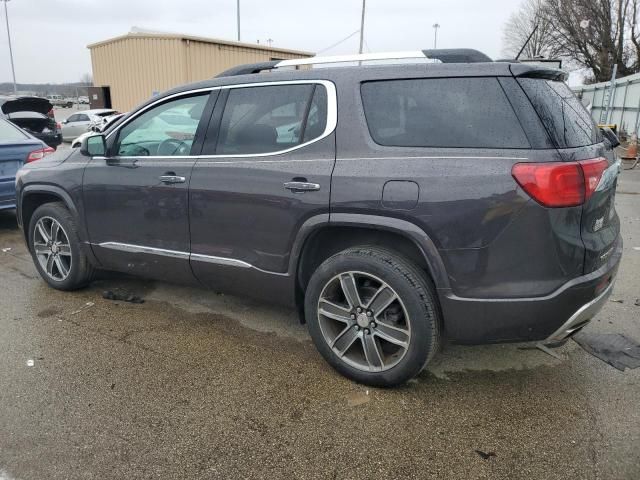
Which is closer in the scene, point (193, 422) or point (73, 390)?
point (193, 422)

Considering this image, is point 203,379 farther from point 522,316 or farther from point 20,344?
point 522,316

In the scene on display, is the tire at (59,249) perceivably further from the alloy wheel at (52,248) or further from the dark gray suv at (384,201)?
the dark gray suv at (384,201)

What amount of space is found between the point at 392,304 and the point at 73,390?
1891mm

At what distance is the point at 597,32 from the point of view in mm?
35469

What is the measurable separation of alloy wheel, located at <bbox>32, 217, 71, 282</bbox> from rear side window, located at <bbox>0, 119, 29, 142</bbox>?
2.59 metres

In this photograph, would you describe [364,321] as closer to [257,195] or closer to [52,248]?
[257,195]

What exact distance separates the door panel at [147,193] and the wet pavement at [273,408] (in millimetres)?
508

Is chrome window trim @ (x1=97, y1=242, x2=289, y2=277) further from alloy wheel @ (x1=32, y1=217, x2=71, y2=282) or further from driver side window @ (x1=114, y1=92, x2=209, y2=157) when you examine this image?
driver side window @ (x1=114, y1=92, x2=209, y2=157)

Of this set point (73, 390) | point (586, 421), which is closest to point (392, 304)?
point (586, 421)

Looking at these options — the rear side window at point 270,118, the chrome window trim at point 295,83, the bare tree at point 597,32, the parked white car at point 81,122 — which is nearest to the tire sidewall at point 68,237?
the chrome window trim at point 295,83

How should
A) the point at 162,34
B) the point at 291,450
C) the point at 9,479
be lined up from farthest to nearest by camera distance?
the point at 162,34 → the point at 291,450 → the point at 9,479

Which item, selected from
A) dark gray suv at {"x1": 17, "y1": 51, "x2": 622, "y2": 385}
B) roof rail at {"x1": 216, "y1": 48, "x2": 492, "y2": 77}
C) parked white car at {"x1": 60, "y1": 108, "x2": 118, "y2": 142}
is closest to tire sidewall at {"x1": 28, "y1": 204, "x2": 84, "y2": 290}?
dark gray suv at {"x1": 17, "y1": 51, "x2": 622, "y2": 385}

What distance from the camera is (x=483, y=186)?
8.09ft

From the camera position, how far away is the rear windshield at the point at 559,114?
2500 millimetres
